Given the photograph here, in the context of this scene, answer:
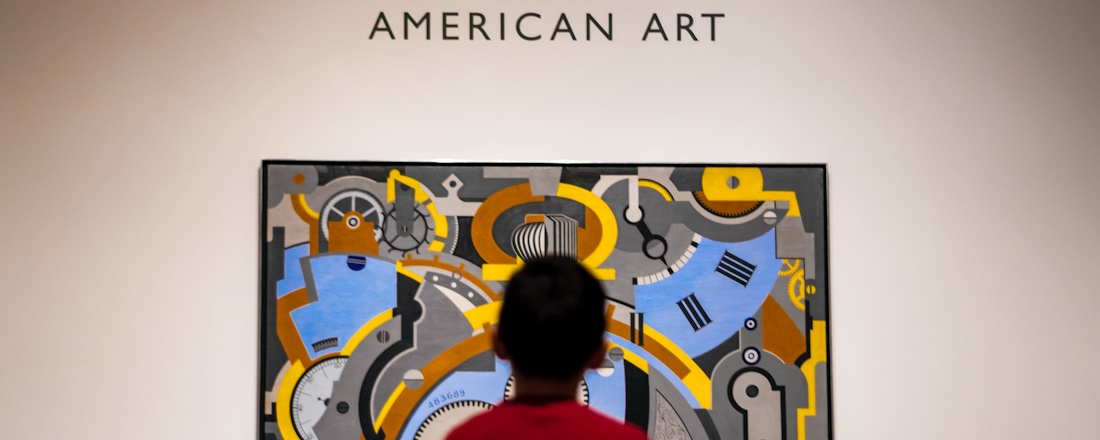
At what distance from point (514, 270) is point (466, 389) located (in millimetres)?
320

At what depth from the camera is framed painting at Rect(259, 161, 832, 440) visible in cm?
210

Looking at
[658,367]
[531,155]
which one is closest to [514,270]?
[531,155]

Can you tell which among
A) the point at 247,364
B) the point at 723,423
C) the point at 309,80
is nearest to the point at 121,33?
the point at 309,80

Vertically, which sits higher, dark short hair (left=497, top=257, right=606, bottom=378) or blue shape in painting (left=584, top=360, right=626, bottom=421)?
dark short hair (left=497, top=257, right=606, bottom=378)

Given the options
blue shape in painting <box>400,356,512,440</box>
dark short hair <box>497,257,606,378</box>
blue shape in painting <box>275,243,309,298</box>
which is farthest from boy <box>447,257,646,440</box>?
blue shape in painting <box>275,243,309,298</box>

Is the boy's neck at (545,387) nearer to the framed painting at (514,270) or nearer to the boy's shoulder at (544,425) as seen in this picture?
the boy's shoulder at (544,425)

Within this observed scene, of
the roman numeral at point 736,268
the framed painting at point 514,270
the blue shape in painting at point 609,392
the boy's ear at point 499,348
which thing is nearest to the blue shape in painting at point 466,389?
the framed painting at point 514,270

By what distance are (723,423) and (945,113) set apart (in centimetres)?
101

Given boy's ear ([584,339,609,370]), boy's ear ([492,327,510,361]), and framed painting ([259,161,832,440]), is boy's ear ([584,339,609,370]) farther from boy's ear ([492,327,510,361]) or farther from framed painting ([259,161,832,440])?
framed painting ([259,161,832,440])

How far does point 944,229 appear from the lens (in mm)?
2211

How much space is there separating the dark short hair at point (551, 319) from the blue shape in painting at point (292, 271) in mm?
1174

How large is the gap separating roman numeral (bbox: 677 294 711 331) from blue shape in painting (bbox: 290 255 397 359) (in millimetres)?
727

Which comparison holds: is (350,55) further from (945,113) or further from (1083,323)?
(1083,323)

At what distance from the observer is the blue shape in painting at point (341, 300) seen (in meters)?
2.11
